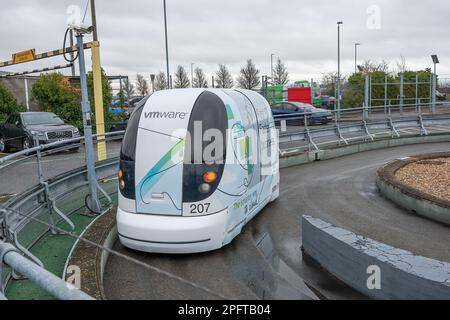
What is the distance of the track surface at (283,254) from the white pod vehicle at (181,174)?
0.29 meters

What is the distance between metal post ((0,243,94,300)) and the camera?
255cm

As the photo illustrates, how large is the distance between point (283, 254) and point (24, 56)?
6.98 m

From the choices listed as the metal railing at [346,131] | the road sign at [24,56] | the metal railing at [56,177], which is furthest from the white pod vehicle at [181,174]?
the metal railing at [346,131]

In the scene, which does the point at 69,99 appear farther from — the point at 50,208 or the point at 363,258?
the point at 363,258

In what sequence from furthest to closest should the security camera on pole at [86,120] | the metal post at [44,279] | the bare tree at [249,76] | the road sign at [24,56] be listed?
the bare tree at [249,76], the road sign at [24,56], the security camera on pole at [86,120], the metal post at [44,279]

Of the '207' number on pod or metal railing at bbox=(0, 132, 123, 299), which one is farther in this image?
the '207' number on pod

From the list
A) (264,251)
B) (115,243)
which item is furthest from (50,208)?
(264,251)

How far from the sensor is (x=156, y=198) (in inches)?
246

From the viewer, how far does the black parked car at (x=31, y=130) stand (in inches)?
699

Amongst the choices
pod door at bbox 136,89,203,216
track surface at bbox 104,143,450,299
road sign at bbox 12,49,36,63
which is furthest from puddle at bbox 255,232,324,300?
road sign at bbox 12,49,36,63

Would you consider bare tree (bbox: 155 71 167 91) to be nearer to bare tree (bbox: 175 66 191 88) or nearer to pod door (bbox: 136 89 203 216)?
bare tree (bbox: 175 66 191 88)

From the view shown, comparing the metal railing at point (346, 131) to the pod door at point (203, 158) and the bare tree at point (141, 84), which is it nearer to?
the pod door at point (203, 158)

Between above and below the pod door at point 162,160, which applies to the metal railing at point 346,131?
below
